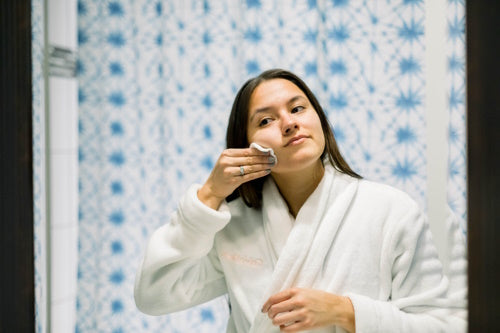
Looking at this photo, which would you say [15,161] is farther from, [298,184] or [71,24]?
[71,24]

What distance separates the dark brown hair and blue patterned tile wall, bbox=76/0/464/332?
36cm

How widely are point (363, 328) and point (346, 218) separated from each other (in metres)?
0.21

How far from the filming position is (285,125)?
90 cm

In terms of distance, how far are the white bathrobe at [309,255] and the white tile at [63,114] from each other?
750mm

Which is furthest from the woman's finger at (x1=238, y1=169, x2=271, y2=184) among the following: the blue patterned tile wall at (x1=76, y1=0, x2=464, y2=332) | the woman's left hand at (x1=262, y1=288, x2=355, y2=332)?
the blue patterned tile wall at (x1=76, y1=0, x2=464, y2=332)

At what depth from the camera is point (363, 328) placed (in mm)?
794

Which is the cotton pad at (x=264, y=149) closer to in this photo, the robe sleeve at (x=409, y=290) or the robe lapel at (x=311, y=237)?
the robe lapel at (x=311, y=237)

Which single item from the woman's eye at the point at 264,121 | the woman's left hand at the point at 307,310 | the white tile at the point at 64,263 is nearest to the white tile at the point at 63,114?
the white tile at the point at 64,263

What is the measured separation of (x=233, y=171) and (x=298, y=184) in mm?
162

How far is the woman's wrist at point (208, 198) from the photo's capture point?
0.91 m

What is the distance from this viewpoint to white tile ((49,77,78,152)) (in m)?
1.51

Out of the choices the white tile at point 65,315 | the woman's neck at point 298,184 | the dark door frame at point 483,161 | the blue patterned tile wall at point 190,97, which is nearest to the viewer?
the dark door frame at point 483,161

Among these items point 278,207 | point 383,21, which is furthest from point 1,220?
point 383,21

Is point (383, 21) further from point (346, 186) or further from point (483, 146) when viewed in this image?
point (483, 146)
